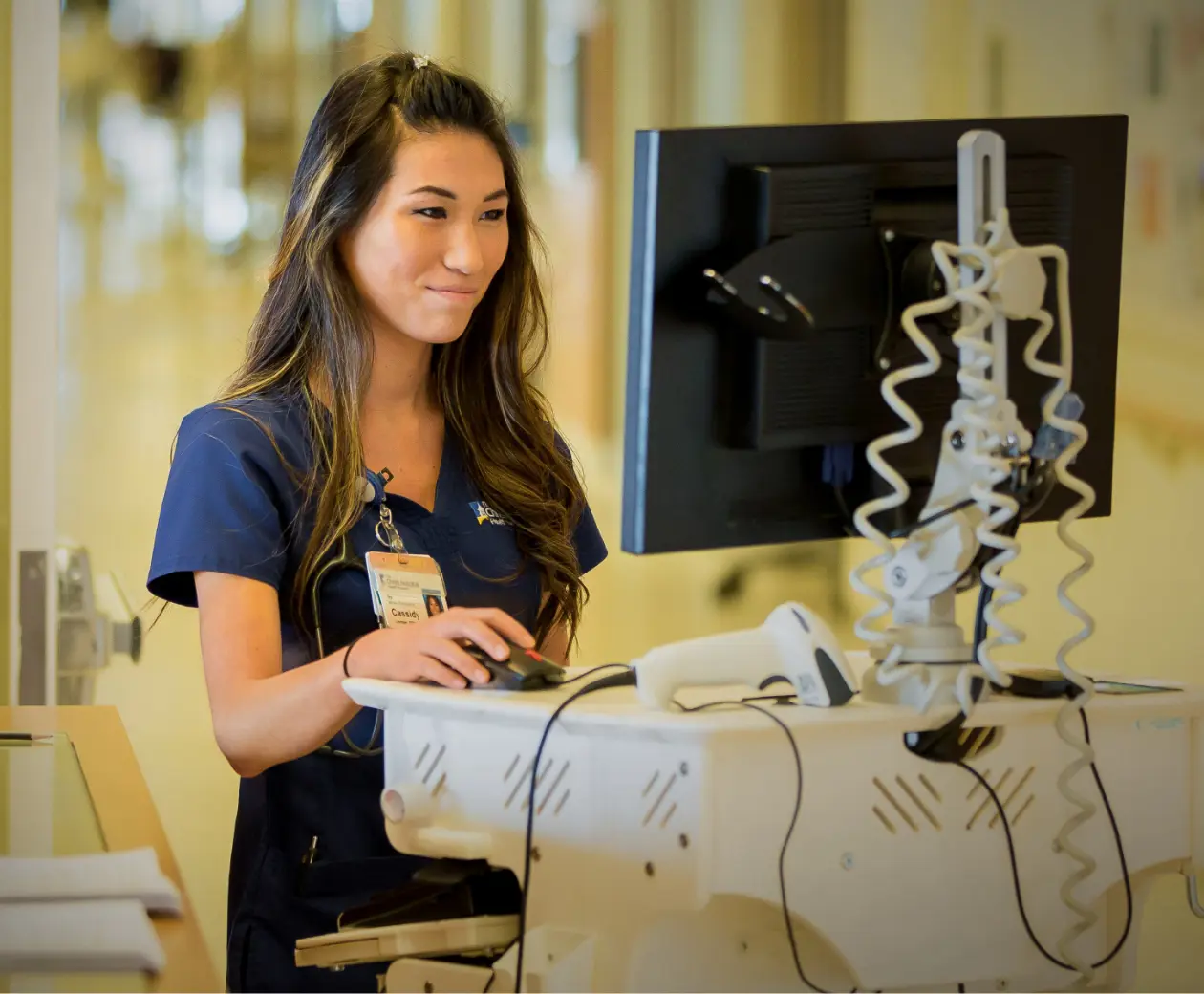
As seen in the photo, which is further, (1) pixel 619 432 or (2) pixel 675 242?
(1) pixel 619 432

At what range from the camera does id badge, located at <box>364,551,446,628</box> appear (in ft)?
4.92

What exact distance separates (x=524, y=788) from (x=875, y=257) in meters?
0.51

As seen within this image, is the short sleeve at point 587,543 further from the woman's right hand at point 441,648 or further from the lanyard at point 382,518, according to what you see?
the woman's right hand at point 441,648

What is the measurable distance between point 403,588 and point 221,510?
8.9 inches

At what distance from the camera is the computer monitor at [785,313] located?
1146mm

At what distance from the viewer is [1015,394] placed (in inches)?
50.9

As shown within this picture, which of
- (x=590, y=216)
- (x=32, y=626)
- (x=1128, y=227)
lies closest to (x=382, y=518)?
(x=32, y=626)

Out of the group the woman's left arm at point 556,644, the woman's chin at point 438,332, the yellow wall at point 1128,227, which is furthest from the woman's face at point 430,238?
the yellow wall at point 1128,227

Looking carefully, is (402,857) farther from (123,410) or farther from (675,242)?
(123,410)

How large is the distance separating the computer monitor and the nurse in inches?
13.9

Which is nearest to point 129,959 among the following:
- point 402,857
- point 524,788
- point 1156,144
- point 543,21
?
point 524,788

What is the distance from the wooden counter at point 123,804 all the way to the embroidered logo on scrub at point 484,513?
494mm

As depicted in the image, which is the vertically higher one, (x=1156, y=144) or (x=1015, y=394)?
(x=1156, y=144)

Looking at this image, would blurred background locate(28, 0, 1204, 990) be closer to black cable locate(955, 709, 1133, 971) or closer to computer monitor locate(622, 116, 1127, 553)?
black cable locate(955, 709, 1133, 971)
